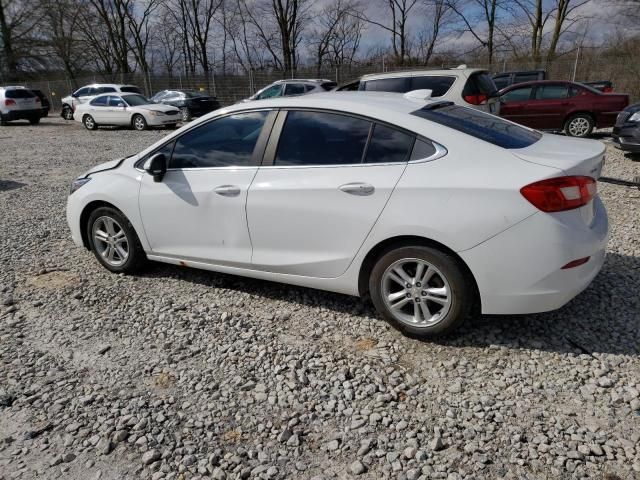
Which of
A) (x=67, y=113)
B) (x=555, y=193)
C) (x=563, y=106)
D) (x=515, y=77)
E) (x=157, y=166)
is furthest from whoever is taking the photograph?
(x=67, y=113)

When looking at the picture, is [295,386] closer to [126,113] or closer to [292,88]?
[292,88]

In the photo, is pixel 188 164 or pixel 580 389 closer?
pixel 580 389

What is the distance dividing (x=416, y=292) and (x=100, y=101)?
19214 millimetres

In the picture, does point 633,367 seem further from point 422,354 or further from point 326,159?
point 326,159

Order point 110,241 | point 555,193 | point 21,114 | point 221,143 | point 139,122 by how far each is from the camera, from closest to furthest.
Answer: point 555,193 → point 221,143 → point 110,241 → point 139,122 → point 21,114

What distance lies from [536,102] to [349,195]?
11.0 m

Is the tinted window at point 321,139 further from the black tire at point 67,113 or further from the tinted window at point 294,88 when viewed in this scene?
the black tire at point 67,113

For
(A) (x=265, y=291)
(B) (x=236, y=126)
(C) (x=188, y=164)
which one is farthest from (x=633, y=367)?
(C) (x=188, y=164)

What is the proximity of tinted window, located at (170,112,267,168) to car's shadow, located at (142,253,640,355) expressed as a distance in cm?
113

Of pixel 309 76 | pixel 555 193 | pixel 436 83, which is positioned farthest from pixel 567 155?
pixel 309 76

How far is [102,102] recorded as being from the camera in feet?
62.1

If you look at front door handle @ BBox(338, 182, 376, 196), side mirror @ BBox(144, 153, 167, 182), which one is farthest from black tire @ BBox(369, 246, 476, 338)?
side mirror @ BBox(144, 153, 167, 182)

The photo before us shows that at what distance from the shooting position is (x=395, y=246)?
3.16 meters

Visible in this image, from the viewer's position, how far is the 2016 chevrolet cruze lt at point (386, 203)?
9.29ft
